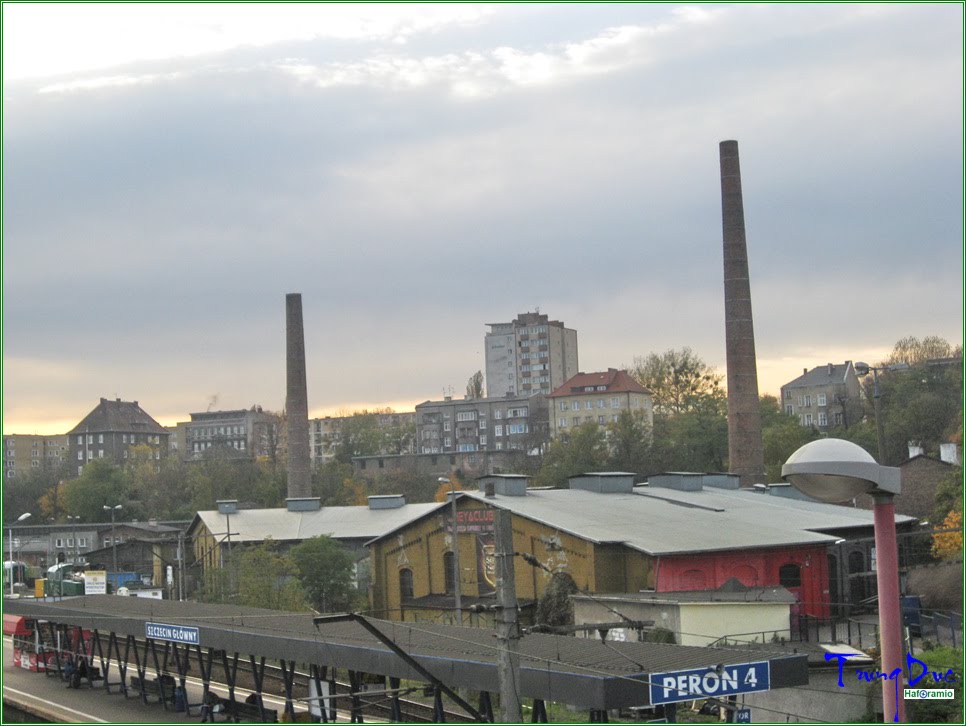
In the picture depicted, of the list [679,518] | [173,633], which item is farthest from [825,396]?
[173,633]

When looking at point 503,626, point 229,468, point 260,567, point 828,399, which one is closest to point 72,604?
point 260,567

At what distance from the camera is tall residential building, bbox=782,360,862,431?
4737 inches

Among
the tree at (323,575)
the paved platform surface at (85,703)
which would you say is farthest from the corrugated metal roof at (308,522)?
the paved platform surface at (85,703)

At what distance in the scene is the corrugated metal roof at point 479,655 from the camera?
19.3 m

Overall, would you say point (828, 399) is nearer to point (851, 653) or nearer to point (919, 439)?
point (919, 439)

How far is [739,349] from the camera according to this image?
7125 centimetres

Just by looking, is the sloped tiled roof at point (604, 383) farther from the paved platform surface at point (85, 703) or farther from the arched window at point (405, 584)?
the paved platform surface at point (85, 703)

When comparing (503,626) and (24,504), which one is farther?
(24,504)

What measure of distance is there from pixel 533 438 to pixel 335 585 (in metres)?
82.2

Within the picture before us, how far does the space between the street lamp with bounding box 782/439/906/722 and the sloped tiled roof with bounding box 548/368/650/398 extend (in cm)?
12880

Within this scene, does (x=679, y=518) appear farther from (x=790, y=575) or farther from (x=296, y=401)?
(x=296, y=401)

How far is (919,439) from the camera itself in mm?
96250

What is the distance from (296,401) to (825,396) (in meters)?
65.7

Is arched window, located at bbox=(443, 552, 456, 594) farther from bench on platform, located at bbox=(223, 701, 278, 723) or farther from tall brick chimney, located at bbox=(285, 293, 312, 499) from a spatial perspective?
tall brick chimney, located at bbox=(285, 293, 312, 499)
